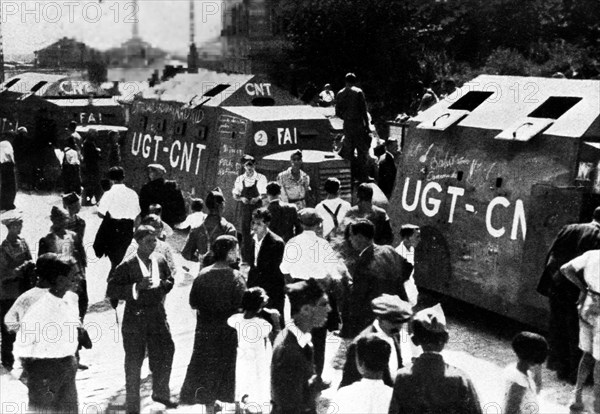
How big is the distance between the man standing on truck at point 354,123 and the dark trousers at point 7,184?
245 inches

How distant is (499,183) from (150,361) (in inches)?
157

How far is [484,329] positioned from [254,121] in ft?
17.4

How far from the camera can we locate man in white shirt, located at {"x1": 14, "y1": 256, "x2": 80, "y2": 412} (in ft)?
17.6

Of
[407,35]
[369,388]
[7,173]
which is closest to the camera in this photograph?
[369,388]

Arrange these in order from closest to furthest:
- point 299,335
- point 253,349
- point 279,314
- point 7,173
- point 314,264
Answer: point 299,335 < point 253,349 < point 279,314 < point 314,264 < point 7,173

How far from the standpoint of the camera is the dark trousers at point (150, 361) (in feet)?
21.4

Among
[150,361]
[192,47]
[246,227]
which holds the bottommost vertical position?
[150,361]

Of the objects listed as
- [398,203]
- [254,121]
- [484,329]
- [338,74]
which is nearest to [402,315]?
[484,329]

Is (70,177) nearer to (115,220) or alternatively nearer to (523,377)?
(115,220)

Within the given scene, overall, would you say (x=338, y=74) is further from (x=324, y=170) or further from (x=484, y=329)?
(x=484, y=329)

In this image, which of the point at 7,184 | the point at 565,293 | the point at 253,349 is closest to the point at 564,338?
the point at 565,293

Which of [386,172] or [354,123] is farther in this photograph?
[386,172]

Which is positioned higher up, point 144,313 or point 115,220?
point 115,220

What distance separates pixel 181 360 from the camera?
791 cm
